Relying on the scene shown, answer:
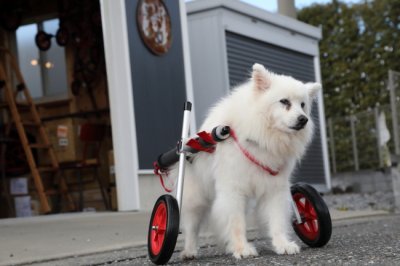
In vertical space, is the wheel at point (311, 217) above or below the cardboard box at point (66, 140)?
below

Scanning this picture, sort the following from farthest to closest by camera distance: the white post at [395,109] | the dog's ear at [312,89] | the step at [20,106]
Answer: the white post at [395,109] < the step at [20,106] < the dog's ear at [312,89]

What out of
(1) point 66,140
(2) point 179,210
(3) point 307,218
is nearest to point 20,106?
(1) point 66,140

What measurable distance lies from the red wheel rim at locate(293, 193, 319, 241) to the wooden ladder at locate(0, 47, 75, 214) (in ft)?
19.3

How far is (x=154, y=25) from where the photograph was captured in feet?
35.0

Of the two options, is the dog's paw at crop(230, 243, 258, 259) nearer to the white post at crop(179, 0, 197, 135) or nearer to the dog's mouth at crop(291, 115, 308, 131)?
the dog's mouth at crop(291, 115, 308, 131)

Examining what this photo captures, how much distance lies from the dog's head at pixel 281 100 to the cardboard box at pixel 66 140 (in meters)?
7.22

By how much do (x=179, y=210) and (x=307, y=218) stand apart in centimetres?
128

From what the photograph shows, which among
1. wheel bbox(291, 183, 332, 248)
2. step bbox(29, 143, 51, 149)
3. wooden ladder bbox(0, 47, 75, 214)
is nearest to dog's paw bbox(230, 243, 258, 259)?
wheel bbox(291, 183, 332, 248)

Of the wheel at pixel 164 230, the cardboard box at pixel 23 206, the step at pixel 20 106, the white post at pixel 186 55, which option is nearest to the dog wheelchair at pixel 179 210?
the wheel at pixel 164 230

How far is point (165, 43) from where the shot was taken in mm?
10867

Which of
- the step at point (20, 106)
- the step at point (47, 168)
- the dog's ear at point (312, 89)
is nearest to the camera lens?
the dog's ear at point (312, 89)

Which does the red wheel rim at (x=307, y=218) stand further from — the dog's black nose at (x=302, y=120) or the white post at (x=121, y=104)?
the white post at (x=121, y=104)

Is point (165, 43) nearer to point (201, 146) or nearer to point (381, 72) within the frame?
point (201, 146)

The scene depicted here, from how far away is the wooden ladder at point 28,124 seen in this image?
10.9m
